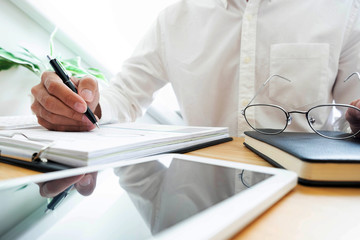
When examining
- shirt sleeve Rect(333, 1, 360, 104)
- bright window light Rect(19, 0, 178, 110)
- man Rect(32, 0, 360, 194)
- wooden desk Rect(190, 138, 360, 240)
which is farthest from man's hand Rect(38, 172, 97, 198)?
bright window light Rect(19, 0, 178, 110)

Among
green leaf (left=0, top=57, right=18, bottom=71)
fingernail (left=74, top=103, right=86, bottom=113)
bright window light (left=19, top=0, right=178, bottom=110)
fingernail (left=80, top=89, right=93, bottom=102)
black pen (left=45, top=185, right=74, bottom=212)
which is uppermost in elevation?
bright window light (left=19, top=0, right=178, bottom=110)

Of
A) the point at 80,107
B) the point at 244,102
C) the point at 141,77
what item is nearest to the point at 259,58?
the point at 244,102

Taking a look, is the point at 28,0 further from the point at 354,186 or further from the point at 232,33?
the point at 354,186

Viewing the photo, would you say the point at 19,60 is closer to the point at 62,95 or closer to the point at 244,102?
the point at 62,95

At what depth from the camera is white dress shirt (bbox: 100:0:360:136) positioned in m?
0.71

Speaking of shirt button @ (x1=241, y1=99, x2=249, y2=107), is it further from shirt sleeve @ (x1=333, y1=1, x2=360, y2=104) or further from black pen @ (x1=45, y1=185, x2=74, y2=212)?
black pen @ (x1=45, y1=185, x2=74, y2=212)

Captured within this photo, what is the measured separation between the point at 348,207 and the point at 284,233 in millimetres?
72

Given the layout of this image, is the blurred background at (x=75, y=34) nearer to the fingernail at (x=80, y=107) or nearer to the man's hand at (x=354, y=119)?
the fingernail at (x=80, y=107)

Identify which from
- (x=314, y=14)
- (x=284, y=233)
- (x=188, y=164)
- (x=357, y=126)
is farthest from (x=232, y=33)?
(x=284, y=233)

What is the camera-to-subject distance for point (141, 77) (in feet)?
3.00

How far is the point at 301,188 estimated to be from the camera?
210 mm

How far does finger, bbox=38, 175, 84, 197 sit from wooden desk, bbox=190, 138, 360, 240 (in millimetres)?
132

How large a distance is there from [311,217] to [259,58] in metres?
0.65

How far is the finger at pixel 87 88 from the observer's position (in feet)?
1.62
